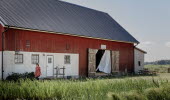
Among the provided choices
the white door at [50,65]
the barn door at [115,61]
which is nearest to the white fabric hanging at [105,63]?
the barn door at [115,61]

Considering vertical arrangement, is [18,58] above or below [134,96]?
above

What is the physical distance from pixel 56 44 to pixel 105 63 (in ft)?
25.4

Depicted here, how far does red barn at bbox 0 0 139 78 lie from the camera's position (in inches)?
926

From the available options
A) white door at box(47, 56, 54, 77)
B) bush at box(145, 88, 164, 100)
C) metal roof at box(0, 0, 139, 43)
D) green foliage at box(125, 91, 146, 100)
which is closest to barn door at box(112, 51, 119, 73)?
metal roof at box(0, 0, 139, 43)

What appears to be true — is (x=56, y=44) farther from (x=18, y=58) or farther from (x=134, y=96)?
(x=134, y=96)

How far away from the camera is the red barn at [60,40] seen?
77.2ft

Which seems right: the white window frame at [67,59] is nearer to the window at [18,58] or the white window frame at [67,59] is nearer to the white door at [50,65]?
the white door at [50,65]

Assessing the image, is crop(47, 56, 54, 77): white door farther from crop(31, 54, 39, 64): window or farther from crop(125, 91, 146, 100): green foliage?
crop(125, 91, 146, 100): green foliage

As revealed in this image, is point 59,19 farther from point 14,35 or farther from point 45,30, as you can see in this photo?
point 14,35

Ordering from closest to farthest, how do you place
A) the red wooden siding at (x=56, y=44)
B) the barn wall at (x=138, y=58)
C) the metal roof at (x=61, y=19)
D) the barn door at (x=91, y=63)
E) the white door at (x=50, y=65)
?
1. the red wooden siding at (x=56, y=44)
2. the metal roof at (x=61, y=19)
3. the white door at (x=50, y=65)
4. the barn door at (x=91, y=63)
5. the barn wall at (x=138, y=58)

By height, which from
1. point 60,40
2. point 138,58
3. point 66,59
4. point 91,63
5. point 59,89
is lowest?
point 59,89

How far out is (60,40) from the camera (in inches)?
1083

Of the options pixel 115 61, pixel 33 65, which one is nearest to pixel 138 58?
pixel 115 61

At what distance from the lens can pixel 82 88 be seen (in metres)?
14.0
